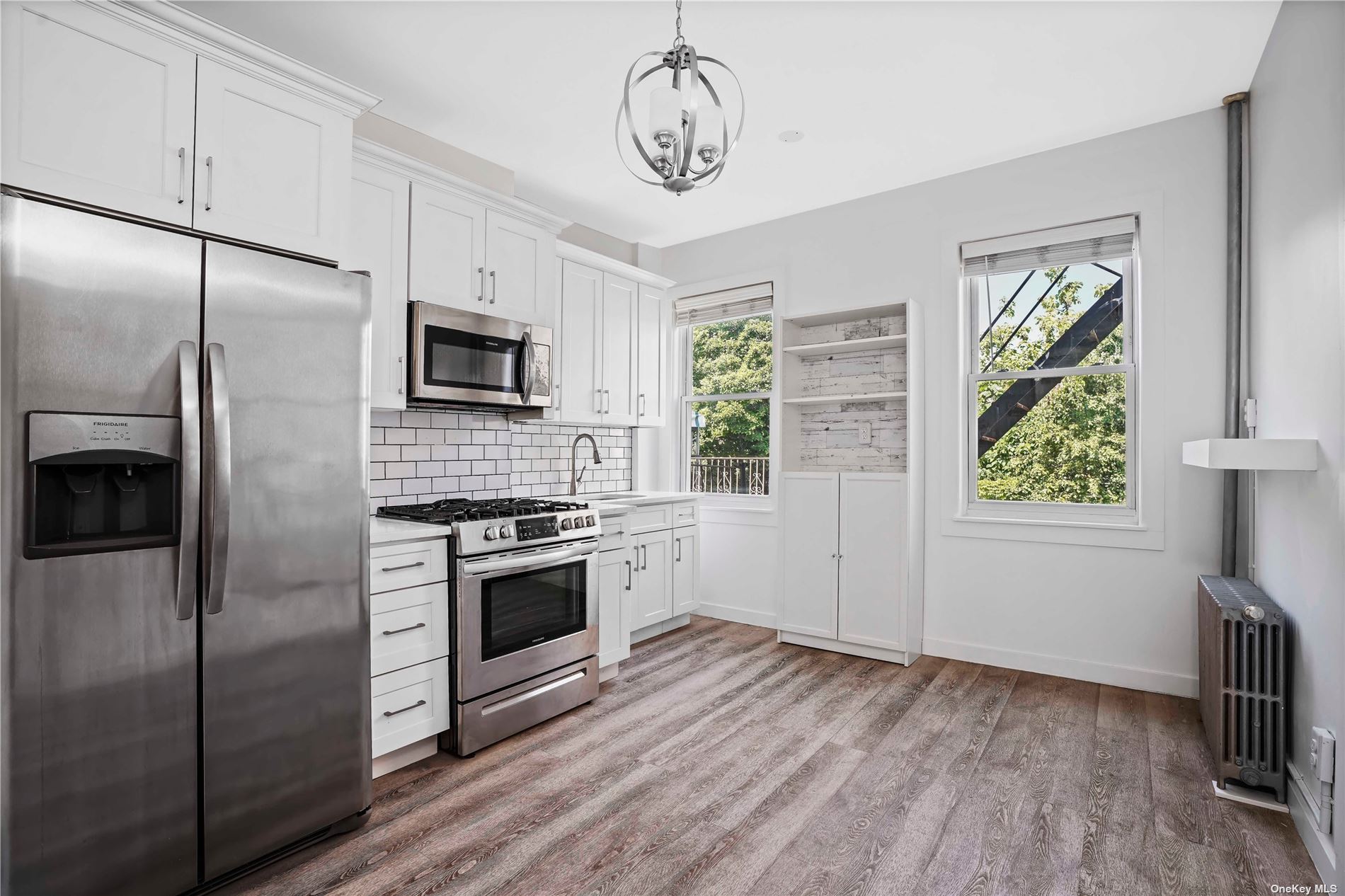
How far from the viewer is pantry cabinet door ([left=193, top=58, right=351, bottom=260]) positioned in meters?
2.11

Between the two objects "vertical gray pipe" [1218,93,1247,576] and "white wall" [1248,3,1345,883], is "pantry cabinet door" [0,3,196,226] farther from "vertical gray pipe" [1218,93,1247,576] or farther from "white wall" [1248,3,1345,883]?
"vertical gray pipe" [1218,93,1247,576]

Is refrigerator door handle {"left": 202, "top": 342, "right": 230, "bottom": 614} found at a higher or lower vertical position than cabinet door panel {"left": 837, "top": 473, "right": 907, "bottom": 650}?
higher

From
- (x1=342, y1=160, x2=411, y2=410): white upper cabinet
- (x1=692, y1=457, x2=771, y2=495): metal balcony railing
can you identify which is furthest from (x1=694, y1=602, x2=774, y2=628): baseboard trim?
(x1=342, y1=160, x2=411, y2=410): white upper cabinet

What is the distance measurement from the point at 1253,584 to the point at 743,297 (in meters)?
3.32

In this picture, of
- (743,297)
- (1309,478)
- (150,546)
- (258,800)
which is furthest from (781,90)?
(258,800)

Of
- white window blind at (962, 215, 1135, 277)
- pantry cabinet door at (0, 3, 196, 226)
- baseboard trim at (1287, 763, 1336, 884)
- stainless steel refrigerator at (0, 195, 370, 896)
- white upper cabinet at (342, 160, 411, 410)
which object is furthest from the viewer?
white window blind at (962, 215, 1135, 277)

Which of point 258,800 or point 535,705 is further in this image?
point 535,705

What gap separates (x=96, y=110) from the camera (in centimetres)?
189

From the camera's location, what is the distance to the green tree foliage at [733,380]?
4.93 m

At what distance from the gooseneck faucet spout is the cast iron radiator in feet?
A: 10.8

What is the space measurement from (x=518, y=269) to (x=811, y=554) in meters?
2.39

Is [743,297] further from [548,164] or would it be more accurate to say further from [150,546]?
[150,546]

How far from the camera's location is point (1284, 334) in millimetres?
2482

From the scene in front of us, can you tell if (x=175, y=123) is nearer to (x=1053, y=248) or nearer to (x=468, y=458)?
(x=468, y=458)
